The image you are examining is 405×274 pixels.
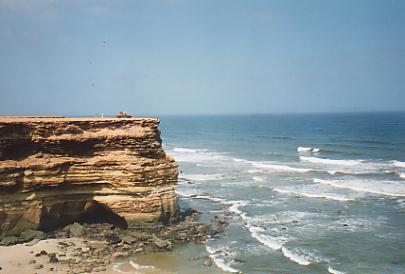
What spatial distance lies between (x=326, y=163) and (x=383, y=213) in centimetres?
2176

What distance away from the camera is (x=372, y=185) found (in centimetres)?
3269

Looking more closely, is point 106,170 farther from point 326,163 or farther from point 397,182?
point 326,163

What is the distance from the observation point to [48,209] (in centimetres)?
1884

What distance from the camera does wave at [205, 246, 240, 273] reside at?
54.7ft

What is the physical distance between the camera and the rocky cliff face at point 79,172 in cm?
1805

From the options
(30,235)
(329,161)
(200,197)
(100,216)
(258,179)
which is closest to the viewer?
(30,235)

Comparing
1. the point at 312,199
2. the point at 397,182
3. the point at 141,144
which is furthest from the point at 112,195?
the point at 397,182

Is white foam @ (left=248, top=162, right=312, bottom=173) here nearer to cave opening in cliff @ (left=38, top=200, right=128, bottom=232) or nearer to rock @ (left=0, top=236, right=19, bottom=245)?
cave opening in cliff @ (left=38, top=200, right=128, bottom=232)

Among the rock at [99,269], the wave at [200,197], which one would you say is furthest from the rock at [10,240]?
the wave at [200,197]

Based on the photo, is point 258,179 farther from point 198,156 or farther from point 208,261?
point 208,261

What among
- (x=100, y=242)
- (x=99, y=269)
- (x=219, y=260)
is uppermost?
(x=100, y=242)

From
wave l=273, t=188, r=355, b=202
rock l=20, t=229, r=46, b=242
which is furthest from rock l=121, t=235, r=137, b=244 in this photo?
wave l=273, t=188, r=355, b=202

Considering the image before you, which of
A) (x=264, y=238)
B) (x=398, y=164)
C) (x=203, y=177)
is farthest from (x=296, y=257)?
(x=398, y=164)

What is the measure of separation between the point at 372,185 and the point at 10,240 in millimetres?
24887
